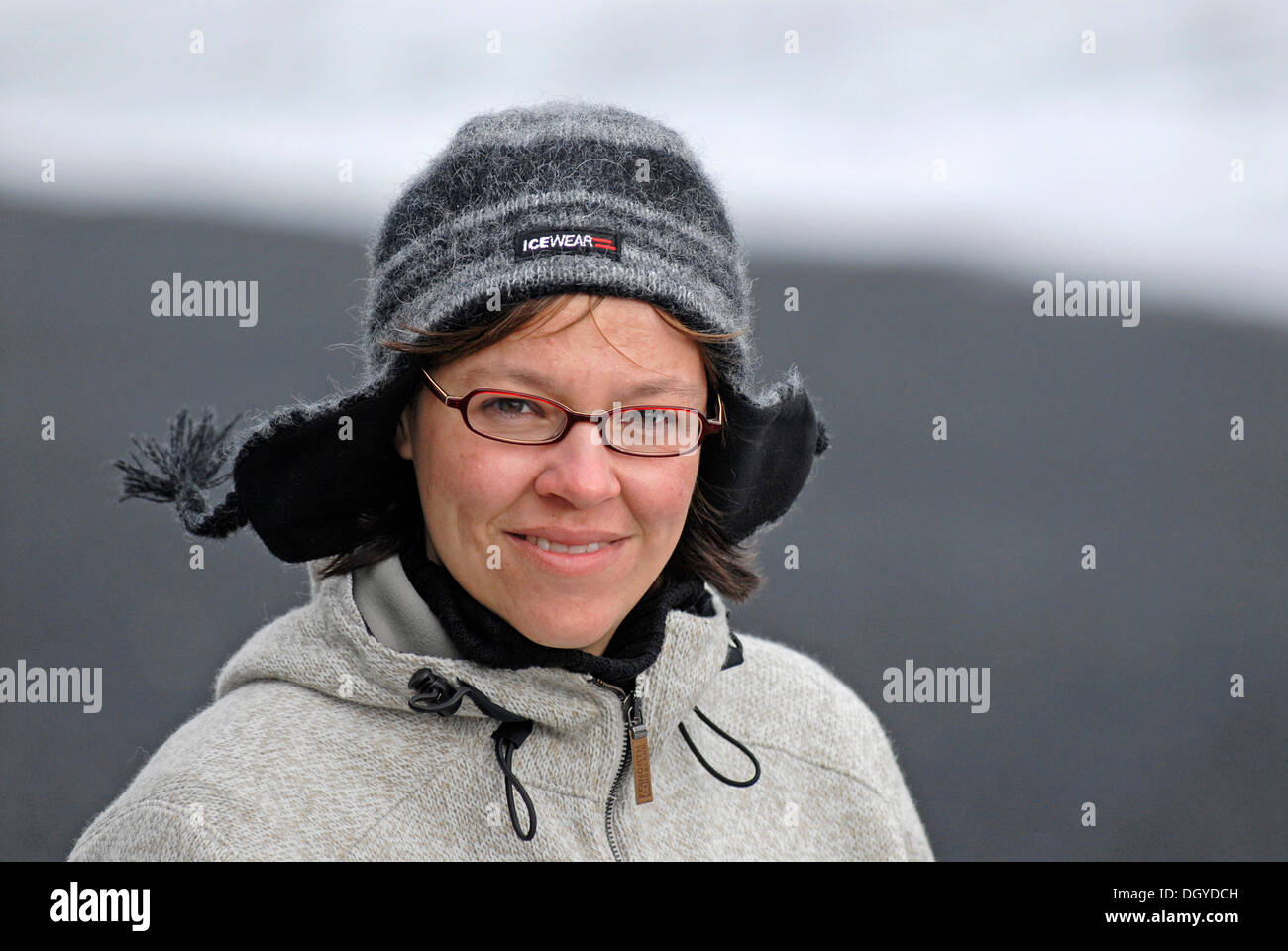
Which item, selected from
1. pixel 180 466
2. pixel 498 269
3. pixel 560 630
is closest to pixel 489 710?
pixel 560 630

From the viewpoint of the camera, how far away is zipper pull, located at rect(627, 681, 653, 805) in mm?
1672

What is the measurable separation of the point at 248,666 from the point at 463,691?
36cm

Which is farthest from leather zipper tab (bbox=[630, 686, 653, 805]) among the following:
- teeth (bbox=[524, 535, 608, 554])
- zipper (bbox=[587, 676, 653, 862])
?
teeth (bbox=[524, 535, 608, 554])

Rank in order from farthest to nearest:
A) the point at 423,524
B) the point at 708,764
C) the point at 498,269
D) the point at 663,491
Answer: the point at 708,764
the point at 423,524
the point at 663,491
the point at 498,269

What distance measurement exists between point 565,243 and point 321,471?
0.52 meters

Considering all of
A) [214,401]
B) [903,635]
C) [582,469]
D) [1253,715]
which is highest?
[214,401]

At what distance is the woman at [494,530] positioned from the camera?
153 centimetres

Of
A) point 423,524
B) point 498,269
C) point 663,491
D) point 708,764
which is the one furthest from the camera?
point 708,764

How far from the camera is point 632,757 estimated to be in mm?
1693

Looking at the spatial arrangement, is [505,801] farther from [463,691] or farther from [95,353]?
[95,353]

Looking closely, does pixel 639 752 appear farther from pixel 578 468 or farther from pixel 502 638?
pixel 578 468
